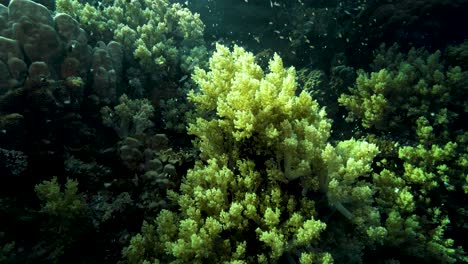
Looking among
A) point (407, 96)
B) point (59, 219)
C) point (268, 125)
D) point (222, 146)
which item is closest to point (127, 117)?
point (59, 219)

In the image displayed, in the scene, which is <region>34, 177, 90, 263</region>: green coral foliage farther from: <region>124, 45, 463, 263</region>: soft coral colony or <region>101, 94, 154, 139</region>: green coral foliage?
<region>101, 94, 154, 139</region>: green coral foliage

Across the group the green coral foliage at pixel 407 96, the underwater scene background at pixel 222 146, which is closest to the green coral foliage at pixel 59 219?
the underwater scene background at pixel 222 146

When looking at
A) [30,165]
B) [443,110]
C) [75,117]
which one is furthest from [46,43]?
[443,110]

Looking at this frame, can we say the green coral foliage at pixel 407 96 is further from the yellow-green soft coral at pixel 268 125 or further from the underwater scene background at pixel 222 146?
the yellow-green soft coral at pixel 268 125

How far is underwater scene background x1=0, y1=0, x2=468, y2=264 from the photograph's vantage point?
10.1 feet

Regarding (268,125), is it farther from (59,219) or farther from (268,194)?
(59,219)

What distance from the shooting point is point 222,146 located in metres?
3.53

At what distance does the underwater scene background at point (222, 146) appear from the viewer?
121 inches

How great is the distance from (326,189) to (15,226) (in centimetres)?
367

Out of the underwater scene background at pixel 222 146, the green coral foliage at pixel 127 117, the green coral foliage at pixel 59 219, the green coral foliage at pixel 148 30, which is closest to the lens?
the underwater scene background at pixel 222 146

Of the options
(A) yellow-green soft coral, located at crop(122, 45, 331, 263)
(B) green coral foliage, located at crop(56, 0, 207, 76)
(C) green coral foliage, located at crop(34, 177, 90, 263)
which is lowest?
(C) green coral foliage, located at crop(34, 177, 90, 263)

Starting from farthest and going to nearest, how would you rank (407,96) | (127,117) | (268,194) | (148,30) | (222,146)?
(148,30)
(407,96)
(127,117)
(222,146)
(268,194)

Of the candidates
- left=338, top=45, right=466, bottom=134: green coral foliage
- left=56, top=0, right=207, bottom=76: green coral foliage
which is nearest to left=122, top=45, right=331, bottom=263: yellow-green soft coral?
left=56, top=0, right=207, bottom=76: green coral foliage

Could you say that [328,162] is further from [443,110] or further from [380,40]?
[380,40]
